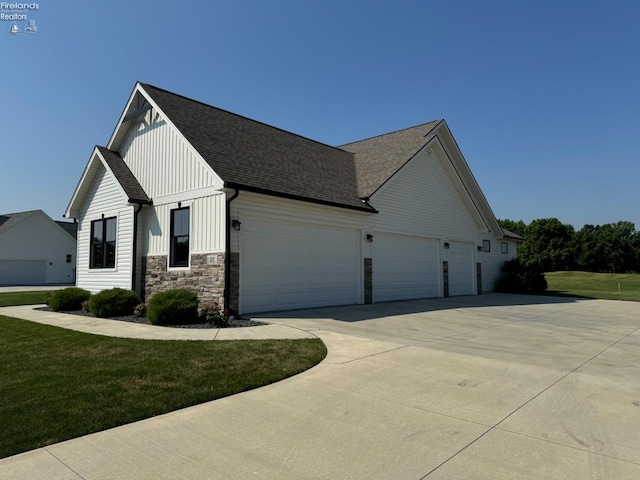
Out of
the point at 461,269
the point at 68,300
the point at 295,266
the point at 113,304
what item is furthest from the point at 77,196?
the point at 461,269

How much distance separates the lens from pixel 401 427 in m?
4.25

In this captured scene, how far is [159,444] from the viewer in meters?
3.87

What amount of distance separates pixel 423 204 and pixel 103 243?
539 inches

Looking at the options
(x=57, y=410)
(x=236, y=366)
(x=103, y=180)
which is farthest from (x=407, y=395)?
(x=103, y=180)

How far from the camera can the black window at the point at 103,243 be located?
53.8 feet

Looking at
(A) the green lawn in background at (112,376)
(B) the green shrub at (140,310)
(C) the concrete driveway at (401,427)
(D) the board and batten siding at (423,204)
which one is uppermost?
(D) the board and batten siding at (423,204)

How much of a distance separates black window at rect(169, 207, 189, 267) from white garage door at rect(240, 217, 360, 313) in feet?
7.77

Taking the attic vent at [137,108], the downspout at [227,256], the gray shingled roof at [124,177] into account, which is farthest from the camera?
the attic vent at [137,108]

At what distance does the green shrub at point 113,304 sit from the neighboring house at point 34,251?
1340 inches

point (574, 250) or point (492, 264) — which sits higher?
point (574, 250)

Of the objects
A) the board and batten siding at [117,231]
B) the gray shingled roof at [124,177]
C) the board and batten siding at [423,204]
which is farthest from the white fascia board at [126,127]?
the board and batten siding at [423,204]

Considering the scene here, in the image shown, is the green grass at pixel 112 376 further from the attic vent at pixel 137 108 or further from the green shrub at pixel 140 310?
the attic vent at pixel 137 108

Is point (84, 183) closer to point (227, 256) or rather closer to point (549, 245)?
point (227, 256)

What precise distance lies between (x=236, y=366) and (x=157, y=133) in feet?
36.5
